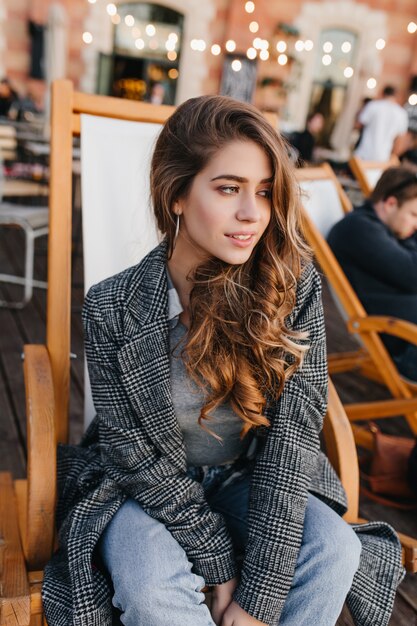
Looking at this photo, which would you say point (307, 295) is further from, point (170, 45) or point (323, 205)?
point (170, 45)

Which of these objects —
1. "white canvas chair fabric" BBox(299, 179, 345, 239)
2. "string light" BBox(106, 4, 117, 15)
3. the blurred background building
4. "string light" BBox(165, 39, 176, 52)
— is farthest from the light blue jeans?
"string light" BBox(165, 39, 176, 52)

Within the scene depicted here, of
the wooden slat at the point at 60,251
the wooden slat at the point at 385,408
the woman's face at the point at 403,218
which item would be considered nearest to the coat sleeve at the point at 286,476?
the wooden slat at the point at 60,251

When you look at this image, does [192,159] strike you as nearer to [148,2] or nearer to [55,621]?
[55,621]

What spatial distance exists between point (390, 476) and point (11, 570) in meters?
1.46

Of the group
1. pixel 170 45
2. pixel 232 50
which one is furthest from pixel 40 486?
pixel 170 45

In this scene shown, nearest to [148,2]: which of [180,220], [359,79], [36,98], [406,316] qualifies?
[36,98]

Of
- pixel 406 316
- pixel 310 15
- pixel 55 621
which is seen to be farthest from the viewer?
pixel 310 15

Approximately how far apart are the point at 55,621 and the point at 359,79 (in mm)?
10422

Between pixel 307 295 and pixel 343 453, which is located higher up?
pixel 307 295

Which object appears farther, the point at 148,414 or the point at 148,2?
the point at 148,2

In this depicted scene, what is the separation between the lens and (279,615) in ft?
3.48

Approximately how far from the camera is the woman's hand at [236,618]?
3.43ft

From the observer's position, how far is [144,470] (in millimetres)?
1145

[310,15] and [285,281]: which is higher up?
[310,15]
